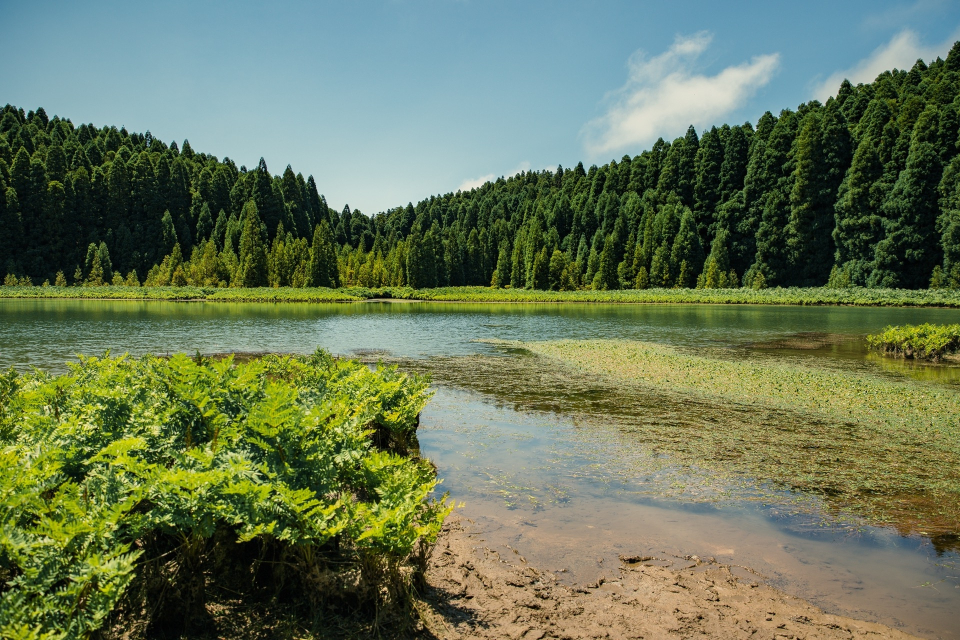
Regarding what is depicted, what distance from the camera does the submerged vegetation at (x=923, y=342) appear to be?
1798 centimetres

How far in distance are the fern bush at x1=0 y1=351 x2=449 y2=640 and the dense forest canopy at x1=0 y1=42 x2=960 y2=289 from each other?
6888cm

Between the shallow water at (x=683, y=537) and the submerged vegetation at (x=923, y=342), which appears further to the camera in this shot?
the submerged vegetation at (x=923, y=342)

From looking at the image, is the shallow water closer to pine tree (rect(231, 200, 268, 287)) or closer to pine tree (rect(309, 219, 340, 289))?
pine tree (rect(309, 219, 340, 289))

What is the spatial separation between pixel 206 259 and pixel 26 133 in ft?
215

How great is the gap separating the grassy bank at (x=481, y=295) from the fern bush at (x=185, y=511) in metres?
63.6

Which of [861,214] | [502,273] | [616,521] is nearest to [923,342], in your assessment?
[616,521]

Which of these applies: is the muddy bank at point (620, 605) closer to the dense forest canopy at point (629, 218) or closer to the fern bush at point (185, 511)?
the fern bush at point (185, 511)

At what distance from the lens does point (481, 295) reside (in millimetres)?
73438

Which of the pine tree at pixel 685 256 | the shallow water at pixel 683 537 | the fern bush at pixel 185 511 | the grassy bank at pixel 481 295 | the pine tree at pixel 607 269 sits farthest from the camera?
the pine tree at pixel 607 269

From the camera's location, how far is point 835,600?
4121 mm

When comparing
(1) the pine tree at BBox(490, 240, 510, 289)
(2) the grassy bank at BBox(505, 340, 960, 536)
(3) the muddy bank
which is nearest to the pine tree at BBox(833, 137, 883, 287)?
(1) the pine tree at BBox(490, 240, 510, 289)

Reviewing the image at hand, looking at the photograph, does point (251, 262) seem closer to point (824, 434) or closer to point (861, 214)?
point (861, 214)

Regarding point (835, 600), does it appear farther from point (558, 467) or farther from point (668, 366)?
point (668, 366)

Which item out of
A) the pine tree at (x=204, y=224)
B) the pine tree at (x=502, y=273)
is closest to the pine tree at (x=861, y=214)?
the pine tree at (x=502, y=273)
